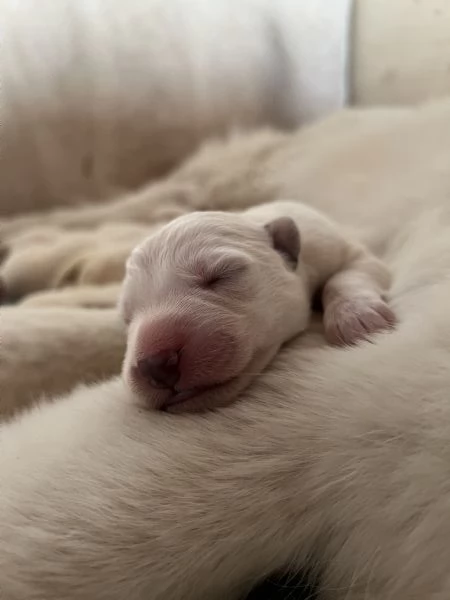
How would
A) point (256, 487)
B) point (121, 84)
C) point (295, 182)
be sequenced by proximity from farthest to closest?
point (121, 84) < point (295, 182) < point (256, 487)

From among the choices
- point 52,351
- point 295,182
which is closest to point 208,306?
point 52,351

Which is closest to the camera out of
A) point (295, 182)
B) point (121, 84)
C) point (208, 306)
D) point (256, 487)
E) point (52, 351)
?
point (256, 487)

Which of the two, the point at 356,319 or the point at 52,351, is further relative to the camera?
the point at 52,351

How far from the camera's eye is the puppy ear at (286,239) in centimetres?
100

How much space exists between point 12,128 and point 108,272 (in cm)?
60

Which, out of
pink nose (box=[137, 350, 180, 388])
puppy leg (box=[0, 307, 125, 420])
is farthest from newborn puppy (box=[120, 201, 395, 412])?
puppy leg (box=[0, 307, 125, 420])

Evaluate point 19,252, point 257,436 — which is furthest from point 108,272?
point 257,436

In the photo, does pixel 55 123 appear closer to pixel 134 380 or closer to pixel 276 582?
pixel 134 380

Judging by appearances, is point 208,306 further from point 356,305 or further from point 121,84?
point 121,84

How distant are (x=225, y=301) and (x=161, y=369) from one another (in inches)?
5.0

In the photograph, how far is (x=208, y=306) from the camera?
0.83m

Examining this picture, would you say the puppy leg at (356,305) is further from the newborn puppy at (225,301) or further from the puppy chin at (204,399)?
the puppy chin at (204,399)

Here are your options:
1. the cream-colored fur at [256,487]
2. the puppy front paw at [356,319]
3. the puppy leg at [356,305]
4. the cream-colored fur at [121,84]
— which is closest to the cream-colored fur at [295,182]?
the cream-colored fur at [121,84]

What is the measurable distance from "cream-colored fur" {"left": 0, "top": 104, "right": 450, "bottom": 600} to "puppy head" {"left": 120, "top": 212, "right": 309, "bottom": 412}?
3 cm
